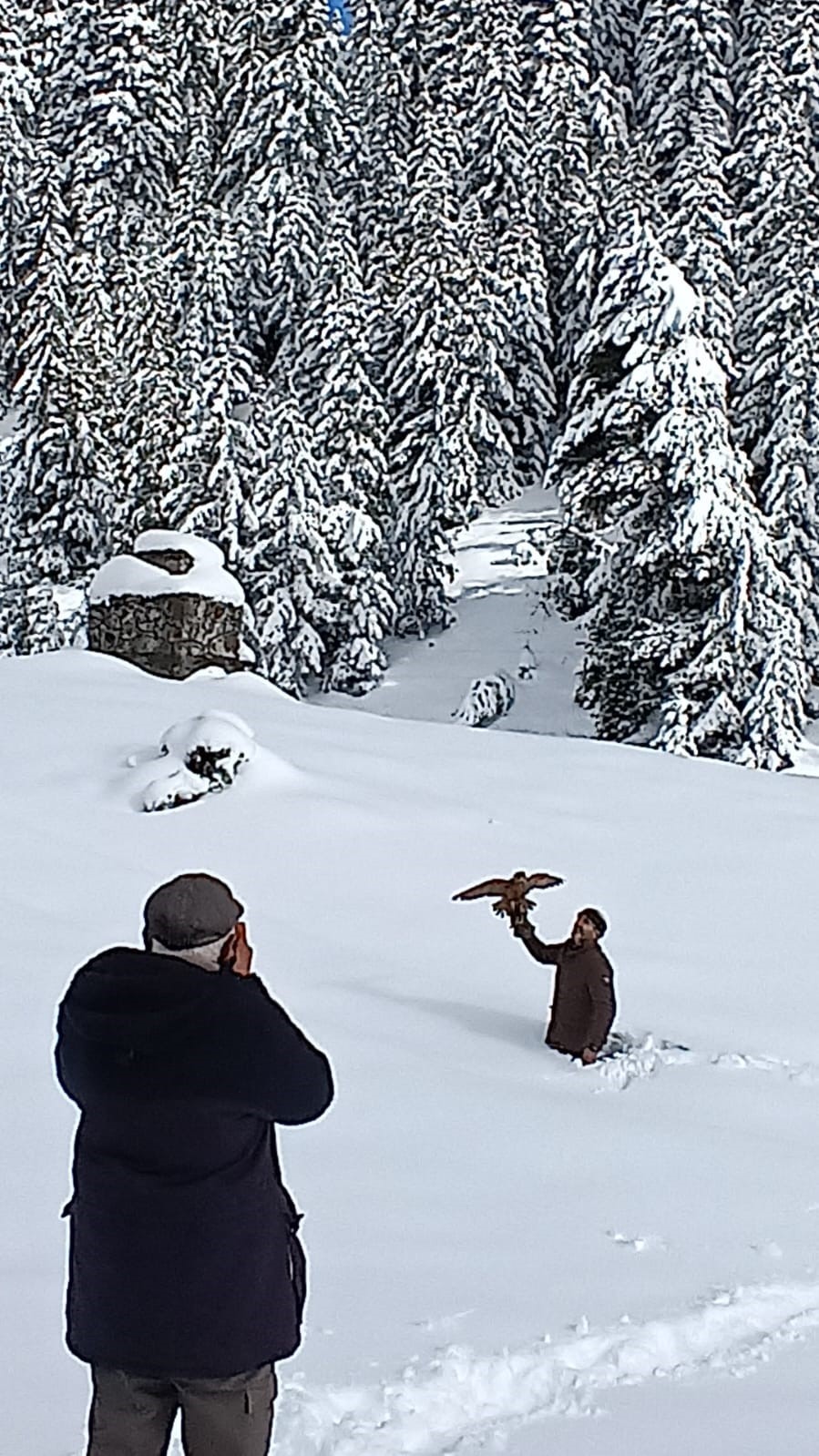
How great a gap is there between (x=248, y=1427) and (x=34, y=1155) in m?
3.62

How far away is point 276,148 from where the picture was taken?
130ft

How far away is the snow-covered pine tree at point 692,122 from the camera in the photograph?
31172 millimetres

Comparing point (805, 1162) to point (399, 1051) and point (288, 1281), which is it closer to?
point (399, 1051)

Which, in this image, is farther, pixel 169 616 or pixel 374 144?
pixel 374 144

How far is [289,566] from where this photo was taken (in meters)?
30.9

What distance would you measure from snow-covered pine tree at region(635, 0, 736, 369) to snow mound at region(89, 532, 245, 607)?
14839 millimetres

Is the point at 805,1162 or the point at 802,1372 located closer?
the point at 802,1372

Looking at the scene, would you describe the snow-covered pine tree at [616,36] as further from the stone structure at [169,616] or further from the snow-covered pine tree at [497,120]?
the stone structure at [169,616]

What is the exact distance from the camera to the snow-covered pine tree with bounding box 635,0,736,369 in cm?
3117

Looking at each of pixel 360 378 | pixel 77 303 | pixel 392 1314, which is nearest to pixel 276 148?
pixel 77 303

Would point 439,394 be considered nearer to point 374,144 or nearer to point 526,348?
point 526,348

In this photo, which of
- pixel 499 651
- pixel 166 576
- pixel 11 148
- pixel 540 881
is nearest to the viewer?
pixel 540 881

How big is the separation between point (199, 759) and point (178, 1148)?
11006mm

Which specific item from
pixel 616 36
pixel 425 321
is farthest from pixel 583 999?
pixel 616 36
